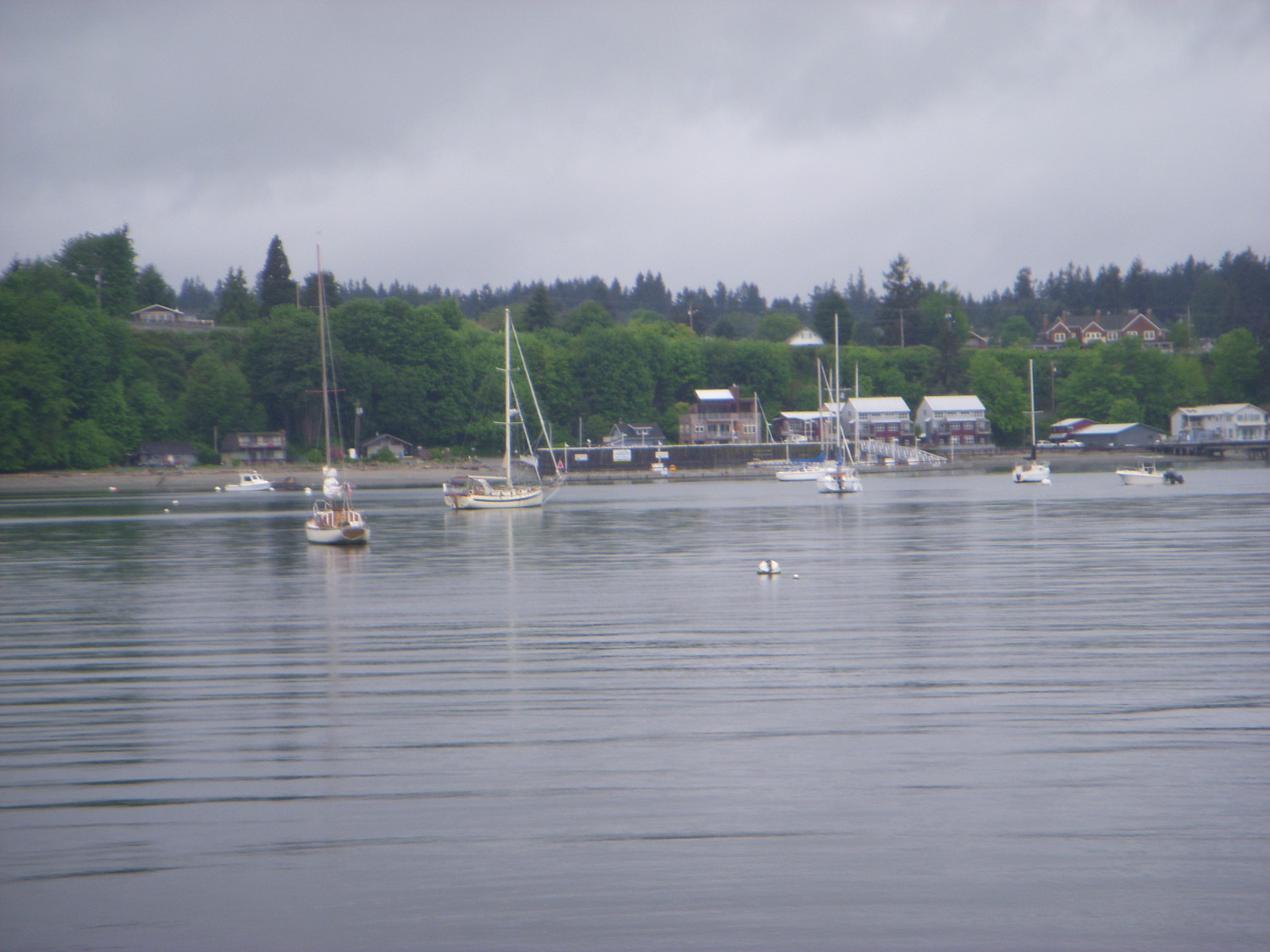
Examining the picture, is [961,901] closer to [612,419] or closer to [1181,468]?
[1181,468]

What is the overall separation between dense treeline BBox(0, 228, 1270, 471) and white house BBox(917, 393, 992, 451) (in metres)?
5.05

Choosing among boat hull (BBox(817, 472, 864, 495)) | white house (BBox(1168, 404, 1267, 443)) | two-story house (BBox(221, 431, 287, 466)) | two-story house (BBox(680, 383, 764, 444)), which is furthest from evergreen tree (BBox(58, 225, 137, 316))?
white house (BBox(1168, 404, 1267, 443))

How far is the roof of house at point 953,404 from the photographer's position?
15688 cm

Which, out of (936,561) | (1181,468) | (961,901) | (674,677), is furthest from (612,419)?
(961,901)

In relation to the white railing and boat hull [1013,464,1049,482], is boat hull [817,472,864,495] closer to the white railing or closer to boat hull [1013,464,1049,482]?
boat hull [1013,464,1049,482]

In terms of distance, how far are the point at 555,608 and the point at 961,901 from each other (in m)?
18.7

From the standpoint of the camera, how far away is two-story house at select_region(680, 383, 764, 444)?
516 ft

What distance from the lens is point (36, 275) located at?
13212cm

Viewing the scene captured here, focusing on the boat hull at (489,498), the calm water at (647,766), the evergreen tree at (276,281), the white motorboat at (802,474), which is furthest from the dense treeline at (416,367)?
the calm water at (647,766)

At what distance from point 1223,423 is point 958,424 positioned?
3276 cm

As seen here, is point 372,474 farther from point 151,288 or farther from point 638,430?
point 151,288

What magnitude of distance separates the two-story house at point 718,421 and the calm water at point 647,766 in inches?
4967

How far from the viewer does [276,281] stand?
15100cm

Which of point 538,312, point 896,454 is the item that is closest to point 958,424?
point 896,454
